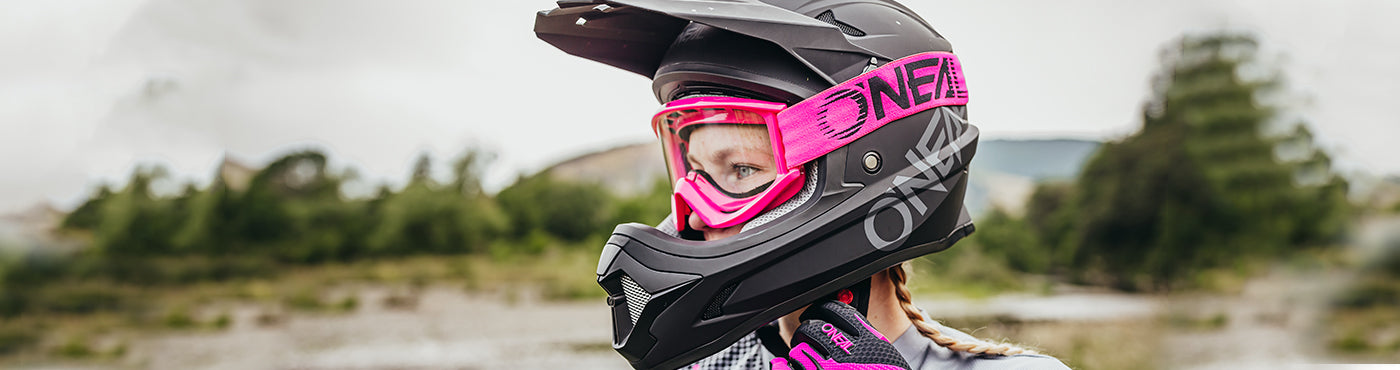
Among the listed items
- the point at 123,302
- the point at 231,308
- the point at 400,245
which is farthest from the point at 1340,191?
the point at 123,302

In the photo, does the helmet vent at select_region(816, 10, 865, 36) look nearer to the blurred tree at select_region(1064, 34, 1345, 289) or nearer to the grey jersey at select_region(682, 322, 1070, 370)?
the grey jersey at select_region(682, 322, 1070, 370)

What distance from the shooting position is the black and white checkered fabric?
133 centimetres

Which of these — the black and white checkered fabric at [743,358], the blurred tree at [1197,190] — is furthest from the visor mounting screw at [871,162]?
the blurred tree at [1197,190]

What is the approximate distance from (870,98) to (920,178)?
0.12m

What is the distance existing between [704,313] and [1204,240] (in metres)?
9.10

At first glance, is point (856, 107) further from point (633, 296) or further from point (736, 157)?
point (633, 296)

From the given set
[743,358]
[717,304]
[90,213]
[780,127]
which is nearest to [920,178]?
[780,127]

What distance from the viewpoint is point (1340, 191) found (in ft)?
21.4

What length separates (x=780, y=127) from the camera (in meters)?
1.07

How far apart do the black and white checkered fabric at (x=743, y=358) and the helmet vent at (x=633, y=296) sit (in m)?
0.30

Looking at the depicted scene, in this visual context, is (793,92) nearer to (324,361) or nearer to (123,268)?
(324,361)

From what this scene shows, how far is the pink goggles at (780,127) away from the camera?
3.48ft

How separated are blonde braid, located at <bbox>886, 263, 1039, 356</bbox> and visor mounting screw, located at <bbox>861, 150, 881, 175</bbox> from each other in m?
0.19

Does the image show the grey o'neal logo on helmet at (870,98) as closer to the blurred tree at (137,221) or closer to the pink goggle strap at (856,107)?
the pink goggle strap at (856,107)
